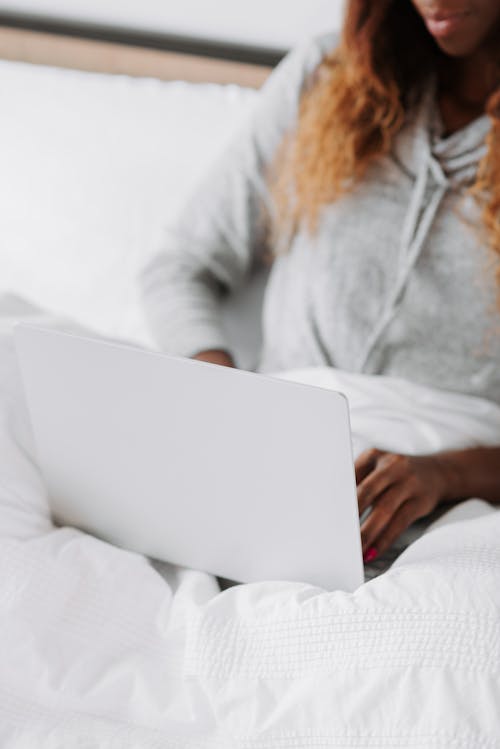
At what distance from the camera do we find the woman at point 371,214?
105 cm

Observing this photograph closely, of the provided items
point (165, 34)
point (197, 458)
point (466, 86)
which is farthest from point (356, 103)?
point (197, 458)

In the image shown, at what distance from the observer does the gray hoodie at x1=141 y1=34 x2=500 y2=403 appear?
106 cm

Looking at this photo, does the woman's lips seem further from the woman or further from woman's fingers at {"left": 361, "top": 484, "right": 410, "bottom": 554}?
woman's fingers at {"left": 361, "top": 484, "right": 410, "bottom": 554}

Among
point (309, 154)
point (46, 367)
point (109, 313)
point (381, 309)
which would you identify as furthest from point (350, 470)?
point (109, 313)

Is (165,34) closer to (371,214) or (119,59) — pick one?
(119,59)

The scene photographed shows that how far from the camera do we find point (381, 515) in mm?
848

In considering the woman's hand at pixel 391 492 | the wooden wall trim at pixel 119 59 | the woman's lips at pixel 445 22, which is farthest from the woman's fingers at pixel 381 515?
the wooden wall trim at pixel 119 59

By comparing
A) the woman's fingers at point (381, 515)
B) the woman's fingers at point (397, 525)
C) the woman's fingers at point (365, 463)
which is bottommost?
the woman's fingers at point (397, 525)

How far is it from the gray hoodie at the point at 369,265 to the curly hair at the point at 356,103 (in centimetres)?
2

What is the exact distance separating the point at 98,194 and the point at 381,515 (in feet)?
2.39

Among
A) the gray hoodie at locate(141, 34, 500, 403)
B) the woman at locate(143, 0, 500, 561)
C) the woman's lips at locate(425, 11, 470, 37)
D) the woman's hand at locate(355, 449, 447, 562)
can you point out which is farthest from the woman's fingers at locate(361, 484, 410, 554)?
the woman's lips at locate(425, 11, 470, 37)

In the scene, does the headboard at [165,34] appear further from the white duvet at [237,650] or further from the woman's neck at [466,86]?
the white duvet at [237,650]

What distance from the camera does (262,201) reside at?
A: 121cm

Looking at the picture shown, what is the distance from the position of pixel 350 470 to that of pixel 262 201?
616mm
